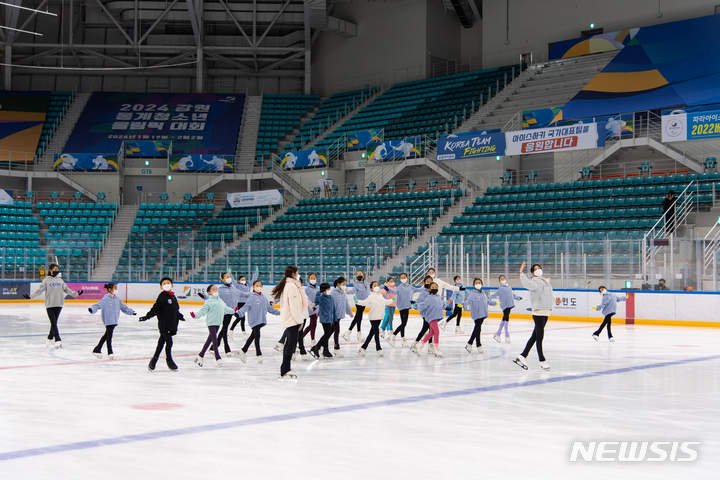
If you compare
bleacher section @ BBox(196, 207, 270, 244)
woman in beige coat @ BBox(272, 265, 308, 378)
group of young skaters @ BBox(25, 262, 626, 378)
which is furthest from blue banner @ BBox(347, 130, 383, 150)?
woman in beige coat @ BBox(272, 265, 308, 378)

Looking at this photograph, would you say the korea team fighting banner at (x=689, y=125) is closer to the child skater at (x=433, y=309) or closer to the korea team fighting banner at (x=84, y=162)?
the child skater at (x=433, y=309)

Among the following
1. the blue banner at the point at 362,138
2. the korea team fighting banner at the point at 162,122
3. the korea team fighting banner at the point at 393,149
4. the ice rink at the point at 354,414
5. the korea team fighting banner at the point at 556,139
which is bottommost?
the ice rink at the point at 354,414

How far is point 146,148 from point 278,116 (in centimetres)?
875

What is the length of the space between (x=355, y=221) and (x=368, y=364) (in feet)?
67.7

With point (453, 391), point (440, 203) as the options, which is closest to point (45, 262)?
point (440, 203)

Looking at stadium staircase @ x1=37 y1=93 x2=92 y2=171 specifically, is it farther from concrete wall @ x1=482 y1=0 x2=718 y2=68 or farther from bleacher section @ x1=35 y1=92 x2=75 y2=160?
concrete wall @ x1=482 y1=0 x2=718 y2=68

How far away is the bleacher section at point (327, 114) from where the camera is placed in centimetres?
4324

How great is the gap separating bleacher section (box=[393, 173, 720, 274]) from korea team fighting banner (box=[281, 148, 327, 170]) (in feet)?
35.8

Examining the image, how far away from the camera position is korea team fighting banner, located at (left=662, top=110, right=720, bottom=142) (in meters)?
25.7

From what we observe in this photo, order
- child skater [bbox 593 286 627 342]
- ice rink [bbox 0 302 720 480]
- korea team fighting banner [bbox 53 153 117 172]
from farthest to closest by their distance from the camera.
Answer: korea team fighting banner [bbox 53 153 117 172] → child skater [bbox 593 286 627 342] → ice rink [bbox 0 302 720 480]

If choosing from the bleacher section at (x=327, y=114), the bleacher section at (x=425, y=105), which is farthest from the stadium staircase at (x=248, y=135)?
the bleacher section at (x=425, y=105)

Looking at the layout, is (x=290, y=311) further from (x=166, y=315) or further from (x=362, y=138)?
(x=362, y=138)

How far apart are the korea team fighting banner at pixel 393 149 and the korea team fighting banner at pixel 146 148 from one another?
13.7 m

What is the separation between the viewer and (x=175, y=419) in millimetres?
7066
